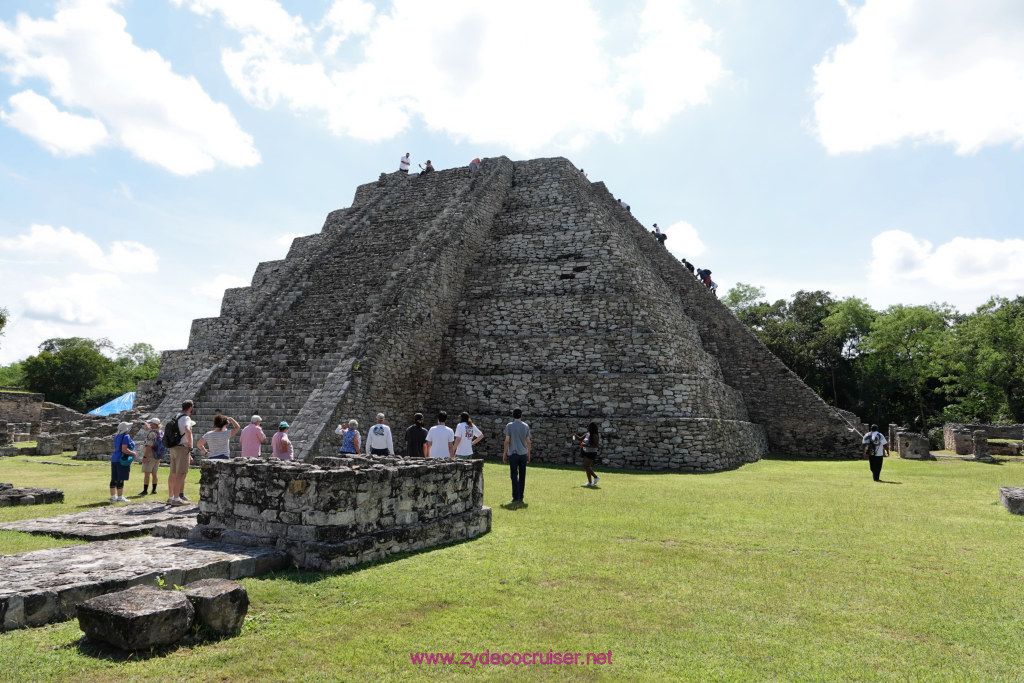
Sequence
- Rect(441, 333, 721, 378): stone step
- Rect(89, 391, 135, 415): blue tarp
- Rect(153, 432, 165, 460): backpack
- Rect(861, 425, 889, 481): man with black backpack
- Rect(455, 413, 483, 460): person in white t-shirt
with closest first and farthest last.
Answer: Rect(455, 413, 483, 460): person in white t-shirt, Rect(153, 432, 165, 460): backpack, Rect(861, 425, 889, 481): man with black backpack, Rect(441, 333, 721, 378): stone step, Rect(89, 391, 135, 415): blue tarp

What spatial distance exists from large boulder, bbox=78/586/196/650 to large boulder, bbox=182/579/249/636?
7 centimetres

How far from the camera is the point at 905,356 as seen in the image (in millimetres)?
40656

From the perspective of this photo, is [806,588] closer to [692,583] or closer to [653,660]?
[692,583]

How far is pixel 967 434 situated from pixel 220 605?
30.2m

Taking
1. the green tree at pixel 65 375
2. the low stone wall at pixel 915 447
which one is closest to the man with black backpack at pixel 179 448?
the low stone wall at pixel 915 447

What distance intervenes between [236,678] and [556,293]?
17210mm

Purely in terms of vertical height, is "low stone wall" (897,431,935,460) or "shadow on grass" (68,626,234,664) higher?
"low stone wall" (897,431,935,460)

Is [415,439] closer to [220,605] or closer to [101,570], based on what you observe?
[101,570]

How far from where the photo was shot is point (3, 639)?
156 inches

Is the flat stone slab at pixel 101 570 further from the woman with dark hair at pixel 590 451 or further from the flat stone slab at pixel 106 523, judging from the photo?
the woman with dark hair at pixel 590 451

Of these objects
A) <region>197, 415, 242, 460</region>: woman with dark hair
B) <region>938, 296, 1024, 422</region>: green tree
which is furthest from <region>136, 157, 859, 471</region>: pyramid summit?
<region>938, 296, 1024, 422</region>: green tree

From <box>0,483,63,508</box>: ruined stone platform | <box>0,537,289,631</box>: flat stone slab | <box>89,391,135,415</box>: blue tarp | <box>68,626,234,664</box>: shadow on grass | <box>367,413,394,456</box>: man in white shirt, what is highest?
<box>89,391,135,415</box>: blue tarp

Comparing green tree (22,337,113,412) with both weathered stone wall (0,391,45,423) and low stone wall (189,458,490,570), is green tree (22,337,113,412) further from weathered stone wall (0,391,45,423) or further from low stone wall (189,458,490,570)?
low stone wall (189,458,490,570)

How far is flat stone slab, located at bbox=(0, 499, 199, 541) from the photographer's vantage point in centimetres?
669
